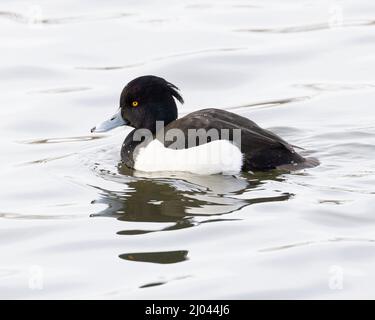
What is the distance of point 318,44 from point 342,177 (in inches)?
209

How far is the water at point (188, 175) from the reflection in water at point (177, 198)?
0.07 feet

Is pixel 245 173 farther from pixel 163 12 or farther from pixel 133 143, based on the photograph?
pixel 163 12

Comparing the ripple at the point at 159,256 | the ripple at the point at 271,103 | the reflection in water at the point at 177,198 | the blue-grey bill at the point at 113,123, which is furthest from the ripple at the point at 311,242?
the ripple at the point at 271,103

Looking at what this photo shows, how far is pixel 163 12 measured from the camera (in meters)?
16.4

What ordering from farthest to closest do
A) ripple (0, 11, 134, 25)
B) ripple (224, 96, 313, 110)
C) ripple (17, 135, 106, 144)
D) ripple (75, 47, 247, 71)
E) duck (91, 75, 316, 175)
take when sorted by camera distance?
ripple (0, 11, 134, 25) → ripple (75, 47, 247, 71) → ripple (224, 96, 313, 110) → ripple (17, 135, 106, 144) → duck (91, 75, 316, 175)

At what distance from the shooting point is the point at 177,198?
9484 mm

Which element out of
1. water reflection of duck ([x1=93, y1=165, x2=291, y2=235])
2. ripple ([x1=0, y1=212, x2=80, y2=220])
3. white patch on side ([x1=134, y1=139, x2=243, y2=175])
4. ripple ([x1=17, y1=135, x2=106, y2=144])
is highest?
white patch on side ([x1=134, y1=139, x2=243, y2=175])

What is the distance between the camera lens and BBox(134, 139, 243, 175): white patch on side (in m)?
9.92

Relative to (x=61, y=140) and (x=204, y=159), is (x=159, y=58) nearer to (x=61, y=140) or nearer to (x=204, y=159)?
(x=61, y=140)

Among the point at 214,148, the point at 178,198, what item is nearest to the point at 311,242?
the point at 178,198

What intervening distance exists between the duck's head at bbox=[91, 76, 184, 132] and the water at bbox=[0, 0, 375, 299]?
0.59m

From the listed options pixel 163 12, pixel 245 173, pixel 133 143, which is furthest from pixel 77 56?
pixel 245 173

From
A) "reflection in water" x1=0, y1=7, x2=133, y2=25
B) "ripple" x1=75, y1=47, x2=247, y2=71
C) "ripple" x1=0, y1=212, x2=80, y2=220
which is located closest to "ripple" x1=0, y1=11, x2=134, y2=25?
"reflection in water" x1=0, y1=7, x2=133, y2=25

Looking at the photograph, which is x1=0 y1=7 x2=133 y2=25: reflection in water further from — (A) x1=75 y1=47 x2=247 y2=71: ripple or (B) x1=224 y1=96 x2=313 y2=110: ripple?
(B) x1=224 y1=96 x2=313 y2=110: ripple
